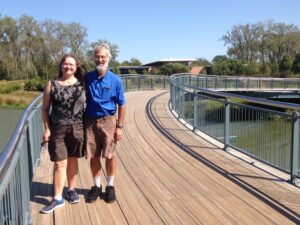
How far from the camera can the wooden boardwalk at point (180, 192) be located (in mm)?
3818

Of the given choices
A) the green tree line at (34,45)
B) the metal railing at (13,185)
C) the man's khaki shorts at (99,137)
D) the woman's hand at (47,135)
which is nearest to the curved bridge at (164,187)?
the metal railing at (13,185)

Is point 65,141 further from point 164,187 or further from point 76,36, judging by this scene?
point 76,36

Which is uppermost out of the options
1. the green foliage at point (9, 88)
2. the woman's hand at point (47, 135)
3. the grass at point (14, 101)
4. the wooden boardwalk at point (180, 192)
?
the woman's hand at point (47, 135)

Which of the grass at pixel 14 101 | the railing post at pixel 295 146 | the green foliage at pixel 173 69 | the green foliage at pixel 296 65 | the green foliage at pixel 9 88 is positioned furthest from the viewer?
the green foliage at pixel 173 69

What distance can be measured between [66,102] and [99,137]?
522 mm

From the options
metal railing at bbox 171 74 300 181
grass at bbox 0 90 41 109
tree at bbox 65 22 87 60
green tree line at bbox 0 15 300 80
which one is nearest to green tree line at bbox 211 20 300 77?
green tree line at bbox 0 15 300 80

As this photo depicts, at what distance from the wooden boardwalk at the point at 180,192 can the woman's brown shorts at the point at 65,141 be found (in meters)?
0.56

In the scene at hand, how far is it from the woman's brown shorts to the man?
0.11 m

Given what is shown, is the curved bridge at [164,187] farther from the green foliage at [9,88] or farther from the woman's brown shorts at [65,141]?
the green foliage at [9,88]

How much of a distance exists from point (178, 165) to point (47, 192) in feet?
6.63

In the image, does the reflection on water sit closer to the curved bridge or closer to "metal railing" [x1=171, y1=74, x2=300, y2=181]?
"metal railing" [x1=171, y1=74, x2=300, y2=181]

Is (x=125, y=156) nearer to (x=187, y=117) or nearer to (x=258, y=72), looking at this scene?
(x=187, y=117)

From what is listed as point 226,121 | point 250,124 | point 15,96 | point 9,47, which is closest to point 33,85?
point 15,96

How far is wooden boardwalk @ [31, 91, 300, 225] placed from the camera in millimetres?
3818
